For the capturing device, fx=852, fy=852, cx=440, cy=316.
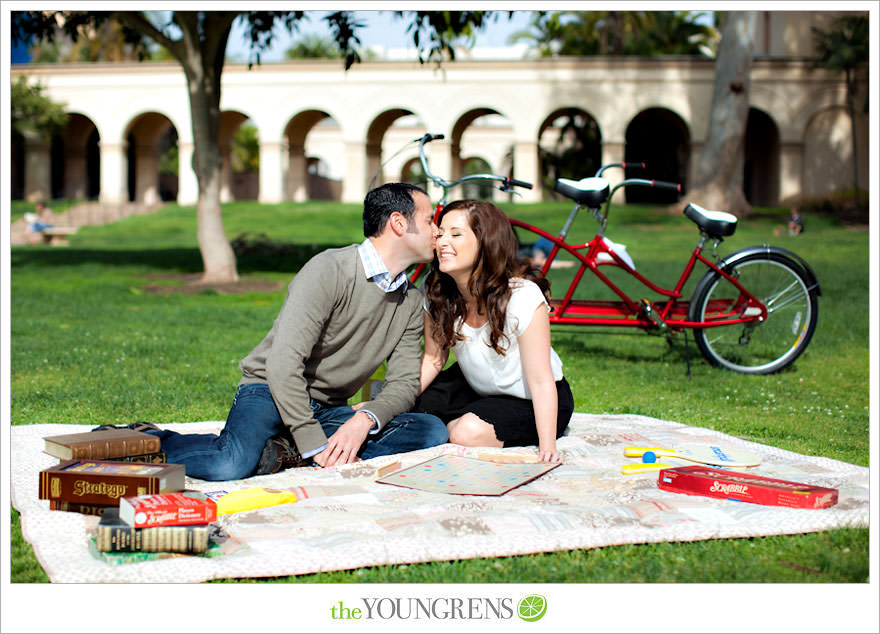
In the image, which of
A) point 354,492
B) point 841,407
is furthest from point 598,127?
point 354,492

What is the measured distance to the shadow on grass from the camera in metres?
15.9

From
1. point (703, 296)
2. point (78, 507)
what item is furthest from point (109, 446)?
point (703, 296)

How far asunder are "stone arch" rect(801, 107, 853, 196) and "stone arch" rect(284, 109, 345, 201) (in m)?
18.6

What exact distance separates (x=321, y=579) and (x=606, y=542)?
35.5 inches

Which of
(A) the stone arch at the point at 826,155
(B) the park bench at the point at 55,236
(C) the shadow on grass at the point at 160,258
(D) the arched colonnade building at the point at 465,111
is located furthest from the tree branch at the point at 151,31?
(A) the stone arch at the point at 826,155

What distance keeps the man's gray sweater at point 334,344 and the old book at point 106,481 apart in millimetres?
579

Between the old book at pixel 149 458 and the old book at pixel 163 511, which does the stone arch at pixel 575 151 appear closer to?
the old book at pixel 149 458

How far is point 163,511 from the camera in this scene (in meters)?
2.49

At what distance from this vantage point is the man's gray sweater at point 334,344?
11.1 ft

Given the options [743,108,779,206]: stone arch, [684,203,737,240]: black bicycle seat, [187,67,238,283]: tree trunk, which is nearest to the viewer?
[684,203,737,240]: black bicycle seat

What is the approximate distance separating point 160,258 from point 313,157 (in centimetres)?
3303

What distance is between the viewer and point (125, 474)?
111 inches

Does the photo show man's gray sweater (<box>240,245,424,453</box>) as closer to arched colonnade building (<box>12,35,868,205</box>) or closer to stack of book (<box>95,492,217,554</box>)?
stack of book (<box>95,492,217,554</box>)

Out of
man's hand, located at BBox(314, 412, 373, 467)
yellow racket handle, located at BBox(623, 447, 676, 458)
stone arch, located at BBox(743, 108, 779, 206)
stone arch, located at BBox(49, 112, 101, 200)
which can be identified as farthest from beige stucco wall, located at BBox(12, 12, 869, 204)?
man's hand, located at BBox(314, 412, 373, 467)
